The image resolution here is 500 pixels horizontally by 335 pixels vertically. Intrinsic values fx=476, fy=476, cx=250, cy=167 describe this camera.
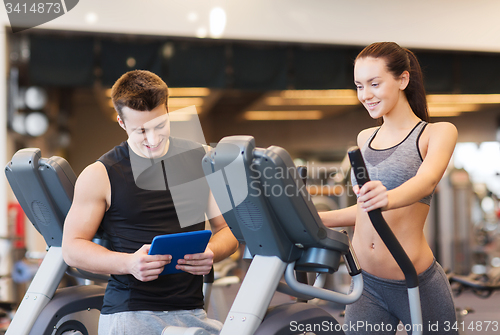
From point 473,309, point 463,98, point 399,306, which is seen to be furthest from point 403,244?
point 463,98

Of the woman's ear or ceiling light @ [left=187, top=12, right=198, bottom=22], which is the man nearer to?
the woman's ear

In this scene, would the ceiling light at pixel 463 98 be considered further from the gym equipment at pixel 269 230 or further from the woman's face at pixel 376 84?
the gym equipment at pixel 269 230

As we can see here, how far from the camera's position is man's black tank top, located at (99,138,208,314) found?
145 cm

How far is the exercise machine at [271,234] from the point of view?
1.17 metres

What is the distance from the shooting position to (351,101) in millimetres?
7965

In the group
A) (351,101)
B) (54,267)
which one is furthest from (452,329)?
(351,101)

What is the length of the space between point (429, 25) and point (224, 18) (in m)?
2.54

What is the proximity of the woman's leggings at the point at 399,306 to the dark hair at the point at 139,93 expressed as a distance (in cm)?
86

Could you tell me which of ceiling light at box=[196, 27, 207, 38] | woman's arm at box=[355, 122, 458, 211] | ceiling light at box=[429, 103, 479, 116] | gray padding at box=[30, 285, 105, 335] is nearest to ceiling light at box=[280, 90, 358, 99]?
ceiling light at box=[196, 27, 207, 38]

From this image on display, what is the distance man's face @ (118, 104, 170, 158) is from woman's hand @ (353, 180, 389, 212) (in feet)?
2.24

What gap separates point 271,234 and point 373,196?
0.27 m

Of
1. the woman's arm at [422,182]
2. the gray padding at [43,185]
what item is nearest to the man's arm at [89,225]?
the gray padding at [43,185]

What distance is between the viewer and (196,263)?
4.54ft

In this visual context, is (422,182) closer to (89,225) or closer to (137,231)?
(137,231)
